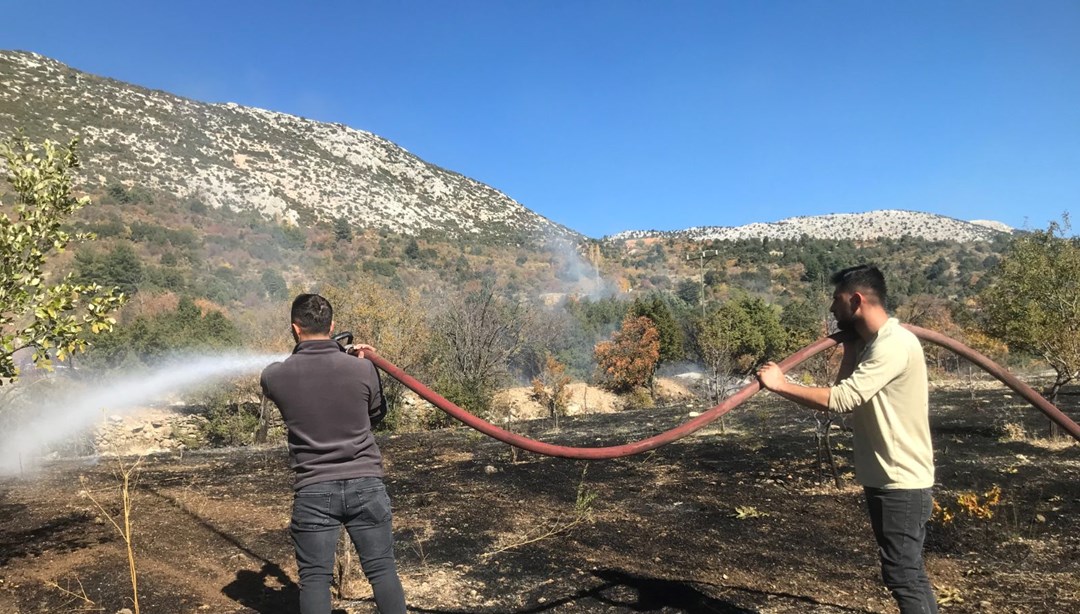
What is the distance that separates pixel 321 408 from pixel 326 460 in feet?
0.77

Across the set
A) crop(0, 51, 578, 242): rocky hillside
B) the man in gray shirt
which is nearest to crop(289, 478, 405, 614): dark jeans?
the man in gray shirt

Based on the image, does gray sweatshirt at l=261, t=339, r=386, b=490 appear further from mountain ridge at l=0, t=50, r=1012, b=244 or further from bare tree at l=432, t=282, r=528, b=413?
mountain ridge at l=0, t=50, r=1012, b=244

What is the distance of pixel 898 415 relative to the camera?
9.36 ft

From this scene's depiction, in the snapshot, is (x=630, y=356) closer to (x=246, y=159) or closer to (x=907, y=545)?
(x=907, y=545)

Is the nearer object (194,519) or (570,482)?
(194,519)

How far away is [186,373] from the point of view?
20.5 m

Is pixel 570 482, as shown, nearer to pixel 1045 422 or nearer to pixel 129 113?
pixel 1045 422

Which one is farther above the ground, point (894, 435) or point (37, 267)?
point (37, 267)

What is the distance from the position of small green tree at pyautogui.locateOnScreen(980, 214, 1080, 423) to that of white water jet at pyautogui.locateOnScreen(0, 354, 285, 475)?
12.7 meters

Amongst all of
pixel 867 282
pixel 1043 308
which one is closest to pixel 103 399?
pixel 867 282

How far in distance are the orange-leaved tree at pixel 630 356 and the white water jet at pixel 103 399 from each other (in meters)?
14.7

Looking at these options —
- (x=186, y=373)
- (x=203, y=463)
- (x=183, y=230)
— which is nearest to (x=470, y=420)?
(x=203, y=463)

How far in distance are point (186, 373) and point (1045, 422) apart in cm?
2229

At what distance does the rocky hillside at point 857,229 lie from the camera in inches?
3905
